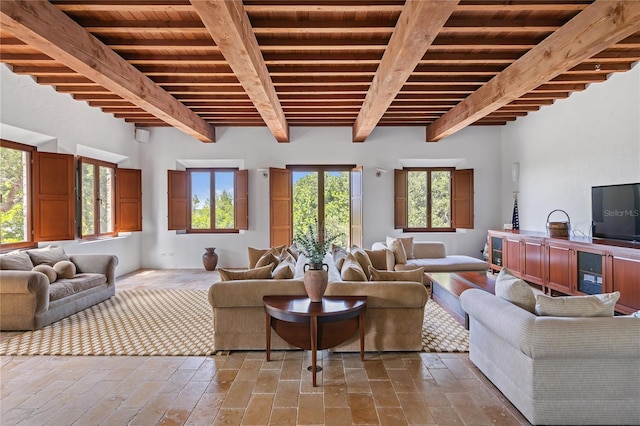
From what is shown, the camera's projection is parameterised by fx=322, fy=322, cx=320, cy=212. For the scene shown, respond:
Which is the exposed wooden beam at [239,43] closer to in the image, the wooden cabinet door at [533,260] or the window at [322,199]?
the window at [322,199]

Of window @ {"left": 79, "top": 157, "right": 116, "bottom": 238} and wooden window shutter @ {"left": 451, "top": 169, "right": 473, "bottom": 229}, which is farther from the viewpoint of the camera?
wooden window shutter @ {"left": 451, "top": 169, "right": 473, "bottom": 229}

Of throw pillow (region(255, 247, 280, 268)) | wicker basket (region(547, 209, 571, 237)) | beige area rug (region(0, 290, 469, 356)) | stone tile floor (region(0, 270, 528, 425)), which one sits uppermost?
wicker basket (region(547, 209, 571, 237))

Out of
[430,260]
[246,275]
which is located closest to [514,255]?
[430,260]

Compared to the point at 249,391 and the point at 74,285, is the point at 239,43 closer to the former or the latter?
the point at 249,391

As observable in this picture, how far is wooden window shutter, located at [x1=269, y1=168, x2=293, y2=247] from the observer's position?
22.4 ft

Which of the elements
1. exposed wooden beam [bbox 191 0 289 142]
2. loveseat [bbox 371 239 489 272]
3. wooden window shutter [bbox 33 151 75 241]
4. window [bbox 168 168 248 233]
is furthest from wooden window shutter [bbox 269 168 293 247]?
wooden window shutter [bbox 33 151 75 241]

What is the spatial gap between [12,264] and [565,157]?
790 centimetres

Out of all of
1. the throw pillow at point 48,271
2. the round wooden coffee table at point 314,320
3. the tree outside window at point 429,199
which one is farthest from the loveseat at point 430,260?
the throw pillow at point 48,271

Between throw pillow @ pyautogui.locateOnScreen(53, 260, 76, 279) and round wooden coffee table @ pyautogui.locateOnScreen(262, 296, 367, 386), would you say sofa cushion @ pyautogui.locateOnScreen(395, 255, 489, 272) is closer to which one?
round wooden coffee table @ pyautogui.locateOnScreen(262, 296, 367, 386)

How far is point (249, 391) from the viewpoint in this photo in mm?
2340

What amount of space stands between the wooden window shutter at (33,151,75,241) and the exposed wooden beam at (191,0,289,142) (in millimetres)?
3249

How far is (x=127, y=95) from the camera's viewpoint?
4.02m

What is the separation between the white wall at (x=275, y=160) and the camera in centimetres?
702

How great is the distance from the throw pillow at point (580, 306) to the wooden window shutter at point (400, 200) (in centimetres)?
504
